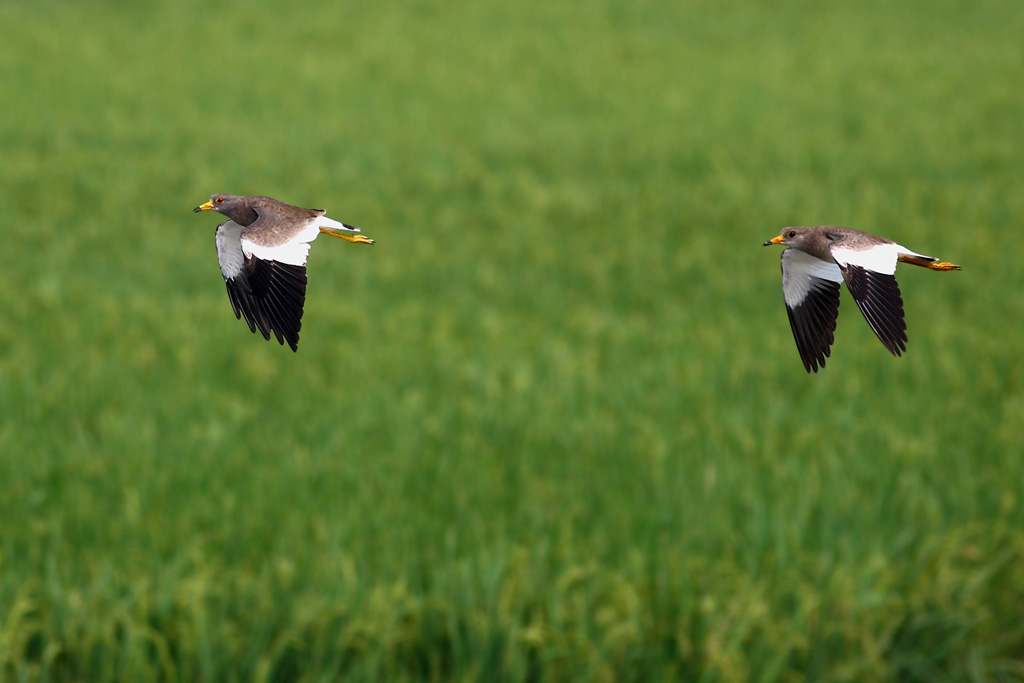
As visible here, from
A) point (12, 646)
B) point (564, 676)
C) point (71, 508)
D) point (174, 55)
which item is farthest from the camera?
point (174, 55)

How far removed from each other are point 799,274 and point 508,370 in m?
16.8

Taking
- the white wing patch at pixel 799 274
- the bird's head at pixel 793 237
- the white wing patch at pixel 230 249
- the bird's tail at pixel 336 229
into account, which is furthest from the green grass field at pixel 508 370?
the bird's tail at pixel 336 229

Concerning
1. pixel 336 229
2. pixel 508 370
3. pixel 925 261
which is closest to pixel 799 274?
pixel 925 261

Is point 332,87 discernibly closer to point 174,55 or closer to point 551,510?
point 174,55

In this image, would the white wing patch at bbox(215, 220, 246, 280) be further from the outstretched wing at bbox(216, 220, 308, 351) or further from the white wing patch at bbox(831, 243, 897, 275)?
the white wing patch at bbox(831, 243, 897, 275)

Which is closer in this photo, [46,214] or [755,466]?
[755,466]

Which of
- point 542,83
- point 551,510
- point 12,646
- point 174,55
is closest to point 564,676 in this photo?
point 551,510

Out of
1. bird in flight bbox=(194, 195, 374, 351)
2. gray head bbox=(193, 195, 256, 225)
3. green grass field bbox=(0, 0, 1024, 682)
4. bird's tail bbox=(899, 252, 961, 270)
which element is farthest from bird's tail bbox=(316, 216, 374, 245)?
green grass field bbox=(0, 0, 1024, 682)

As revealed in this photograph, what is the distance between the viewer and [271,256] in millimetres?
1241

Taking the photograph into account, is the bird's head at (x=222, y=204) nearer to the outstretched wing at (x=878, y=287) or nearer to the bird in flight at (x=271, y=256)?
the bird in flight at (x=271, y=256)

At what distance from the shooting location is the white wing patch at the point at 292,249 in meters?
1.16

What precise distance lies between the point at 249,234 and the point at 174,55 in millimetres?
27822

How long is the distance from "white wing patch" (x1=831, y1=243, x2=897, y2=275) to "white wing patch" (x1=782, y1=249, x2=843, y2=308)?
0.09 meters

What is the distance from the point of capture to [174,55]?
88.1ft
